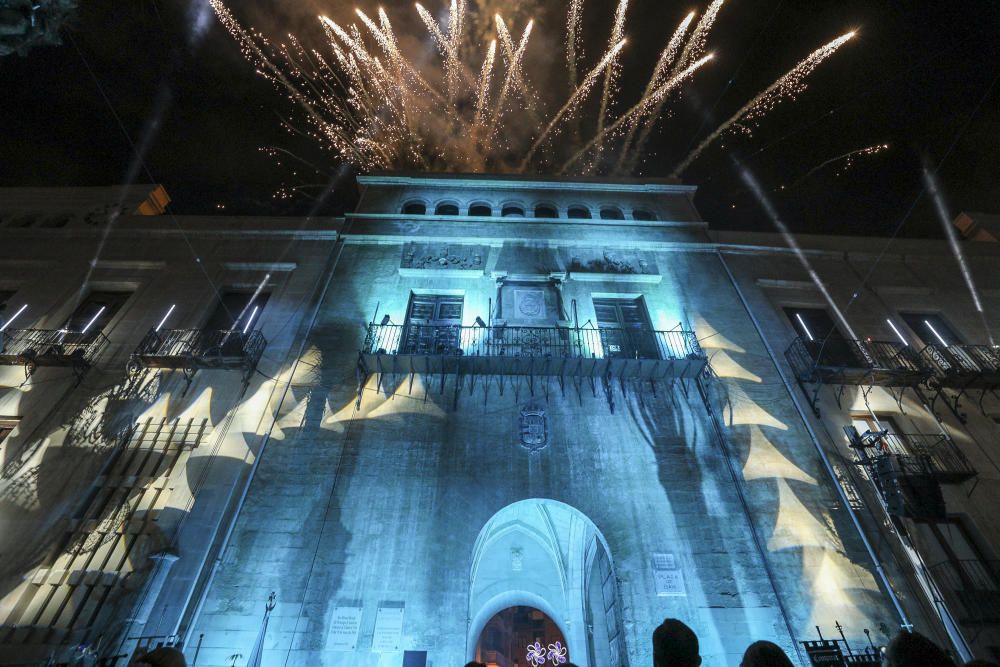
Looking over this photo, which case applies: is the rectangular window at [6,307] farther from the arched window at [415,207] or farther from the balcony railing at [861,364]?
the balcony railing at [861,364]

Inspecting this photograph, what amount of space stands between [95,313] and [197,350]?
5426 mm

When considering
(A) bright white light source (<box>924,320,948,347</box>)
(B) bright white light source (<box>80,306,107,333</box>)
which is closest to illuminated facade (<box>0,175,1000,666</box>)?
(A) bright white light source (<box>924,320,948,347</box>)

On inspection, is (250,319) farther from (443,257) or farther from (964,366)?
(964,366)

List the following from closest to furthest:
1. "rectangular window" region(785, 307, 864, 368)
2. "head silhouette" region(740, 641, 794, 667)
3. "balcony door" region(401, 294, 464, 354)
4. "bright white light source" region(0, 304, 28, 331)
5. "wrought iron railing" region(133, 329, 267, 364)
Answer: "head silhouette" region(740, 641, 794, 667) → "wrought iron railing" region(133, 329, 267, 364) → "balcony door" region(401, 294, 464, 354) → "rectangular window" region(785, 307, 864, 368) → "bright white light source" region(0, 304, 28, 331)

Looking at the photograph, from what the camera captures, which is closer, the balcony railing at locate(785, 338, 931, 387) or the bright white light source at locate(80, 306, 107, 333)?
the balcony railing at locate(785, 338, 931, 387)

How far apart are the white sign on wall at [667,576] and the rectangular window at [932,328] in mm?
12757

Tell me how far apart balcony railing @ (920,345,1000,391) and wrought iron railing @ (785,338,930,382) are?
77 centimetres

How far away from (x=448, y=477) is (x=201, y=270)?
42.0ft

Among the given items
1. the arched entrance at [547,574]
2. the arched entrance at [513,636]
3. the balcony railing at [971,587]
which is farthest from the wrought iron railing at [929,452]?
the arched entrance at [513,636]

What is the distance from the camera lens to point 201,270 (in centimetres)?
1780

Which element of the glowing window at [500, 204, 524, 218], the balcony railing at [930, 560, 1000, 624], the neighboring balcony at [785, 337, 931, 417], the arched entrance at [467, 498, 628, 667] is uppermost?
the glowing window at [500, 204, 524, 218]

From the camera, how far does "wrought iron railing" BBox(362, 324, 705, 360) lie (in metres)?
14.4

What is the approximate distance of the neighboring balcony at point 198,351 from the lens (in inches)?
560

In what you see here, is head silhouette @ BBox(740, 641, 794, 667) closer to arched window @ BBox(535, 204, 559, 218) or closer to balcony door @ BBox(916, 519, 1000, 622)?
balcony door @ BBox(916, 519, 1000, 622)
